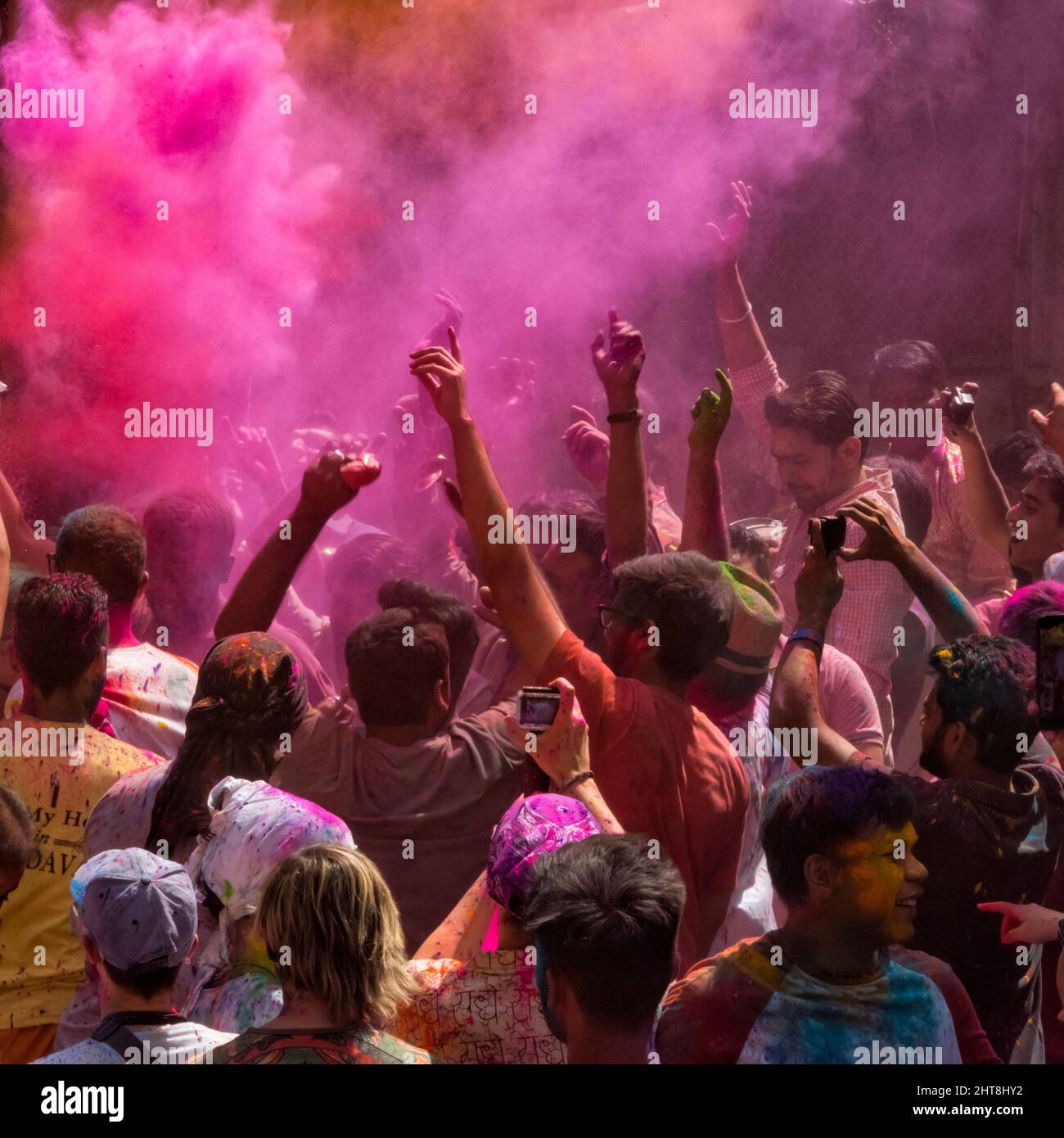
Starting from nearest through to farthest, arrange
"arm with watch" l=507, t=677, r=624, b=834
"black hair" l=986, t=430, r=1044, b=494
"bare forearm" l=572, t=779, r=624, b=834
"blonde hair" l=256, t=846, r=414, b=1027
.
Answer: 1. "blonde hair" l=256, t=846, r=414, b=1027
2. "bare forearm" l=572, t=779, r=624, b=834
3. "arm with watch" l=507, t=677, r=624, b=834
4. "black hair" l=986, t=430, r=1044, b=494

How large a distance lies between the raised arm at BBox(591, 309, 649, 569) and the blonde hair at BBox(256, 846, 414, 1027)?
1735 millimetres

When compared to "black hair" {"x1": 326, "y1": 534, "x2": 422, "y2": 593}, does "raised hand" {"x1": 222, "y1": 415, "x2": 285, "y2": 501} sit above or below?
above

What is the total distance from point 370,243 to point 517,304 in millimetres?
485

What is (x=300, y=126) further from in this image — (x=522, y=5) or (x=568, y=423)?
(x=568, y=423)

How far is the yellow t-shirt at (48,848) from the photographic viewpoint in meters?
4.12

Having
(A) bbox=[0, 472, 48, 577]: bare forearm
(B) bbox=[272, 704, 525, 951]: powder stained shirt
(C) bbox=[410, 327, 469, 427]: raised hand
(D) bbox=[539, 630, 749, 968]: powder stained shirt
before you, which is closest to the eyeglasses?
(D) bbox=[539, 630, 749, 968]: powder stained shirt

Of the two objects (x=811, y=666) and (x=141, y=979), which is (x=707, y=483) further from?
(x=141, y=979)

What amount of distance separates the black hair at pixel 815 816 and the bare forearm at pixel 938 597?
933 millimetres

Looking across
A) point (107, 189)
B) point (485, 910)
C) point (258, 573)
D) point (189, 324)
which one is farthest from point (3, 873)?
point (107, 189)

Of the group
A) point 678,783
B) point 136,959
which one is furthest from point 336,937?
point 678,783

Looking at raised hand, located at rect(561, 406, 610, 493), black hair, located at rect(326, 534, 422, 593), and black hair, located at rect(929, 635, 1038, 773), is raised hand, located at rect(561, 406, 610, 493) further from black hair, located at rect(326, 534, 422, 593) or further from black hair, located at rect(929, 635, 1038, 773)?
black hair, located at rect(929, 635, 1038, 773)

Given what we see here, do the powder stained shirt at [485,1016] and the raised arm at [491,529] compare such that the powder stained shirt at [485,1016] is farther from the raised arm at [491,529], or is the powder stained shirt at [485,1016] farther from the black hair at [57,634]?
the black hair at [57,634]

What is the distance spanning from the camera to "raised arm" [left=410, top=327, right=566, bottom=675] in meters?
4.50

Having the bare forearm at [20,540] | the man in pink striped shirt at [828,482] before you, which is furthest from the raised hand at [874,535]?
the bare forearm at [20,540]
